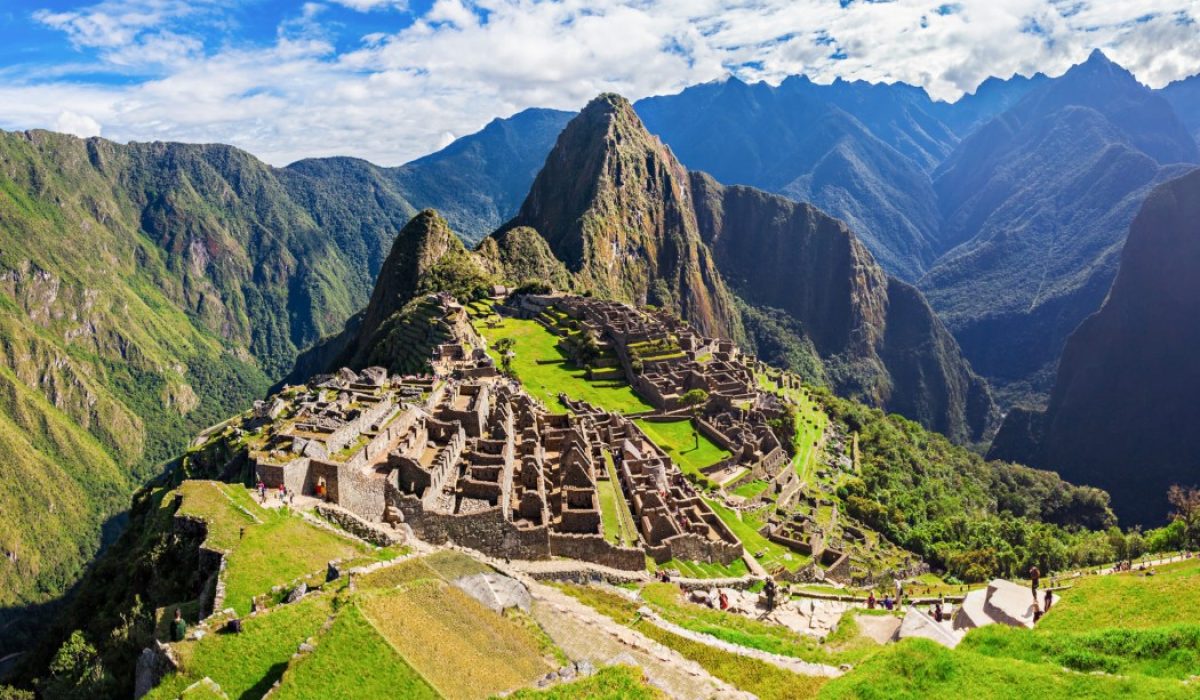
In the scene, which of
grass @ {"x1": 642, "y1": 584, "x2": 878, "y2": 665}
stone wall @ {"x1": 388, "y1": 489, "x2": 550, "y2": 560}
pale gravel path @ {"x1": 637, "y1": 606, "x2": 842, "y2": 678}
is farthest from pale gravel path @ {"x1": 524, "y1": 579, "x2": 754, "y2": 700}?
stone wall @ {"x1": 388, "y1": 489, "x2": 550, "y2": 560}

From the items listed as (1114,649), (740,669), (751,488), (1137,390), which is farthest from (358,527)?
(1137,390)

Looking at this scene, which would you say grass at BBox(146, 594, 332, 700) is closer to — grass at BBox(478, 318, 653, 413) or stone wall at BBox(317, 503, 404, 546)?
stone wall at BBox(317, 503, 404, 546)

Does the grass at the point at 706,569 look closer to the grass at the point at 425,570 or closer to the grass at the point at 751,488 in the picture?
the grass at the point at 425,570

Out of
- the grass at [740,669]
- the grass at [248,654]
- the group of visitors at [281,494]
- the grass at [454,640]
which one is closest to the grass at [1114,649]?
the grass at [740,669]

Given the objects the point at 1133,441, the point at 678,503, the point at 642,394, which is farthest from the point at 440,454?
the point at 1133,441

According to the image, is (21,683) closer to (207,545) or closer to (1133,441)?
(207,545)
